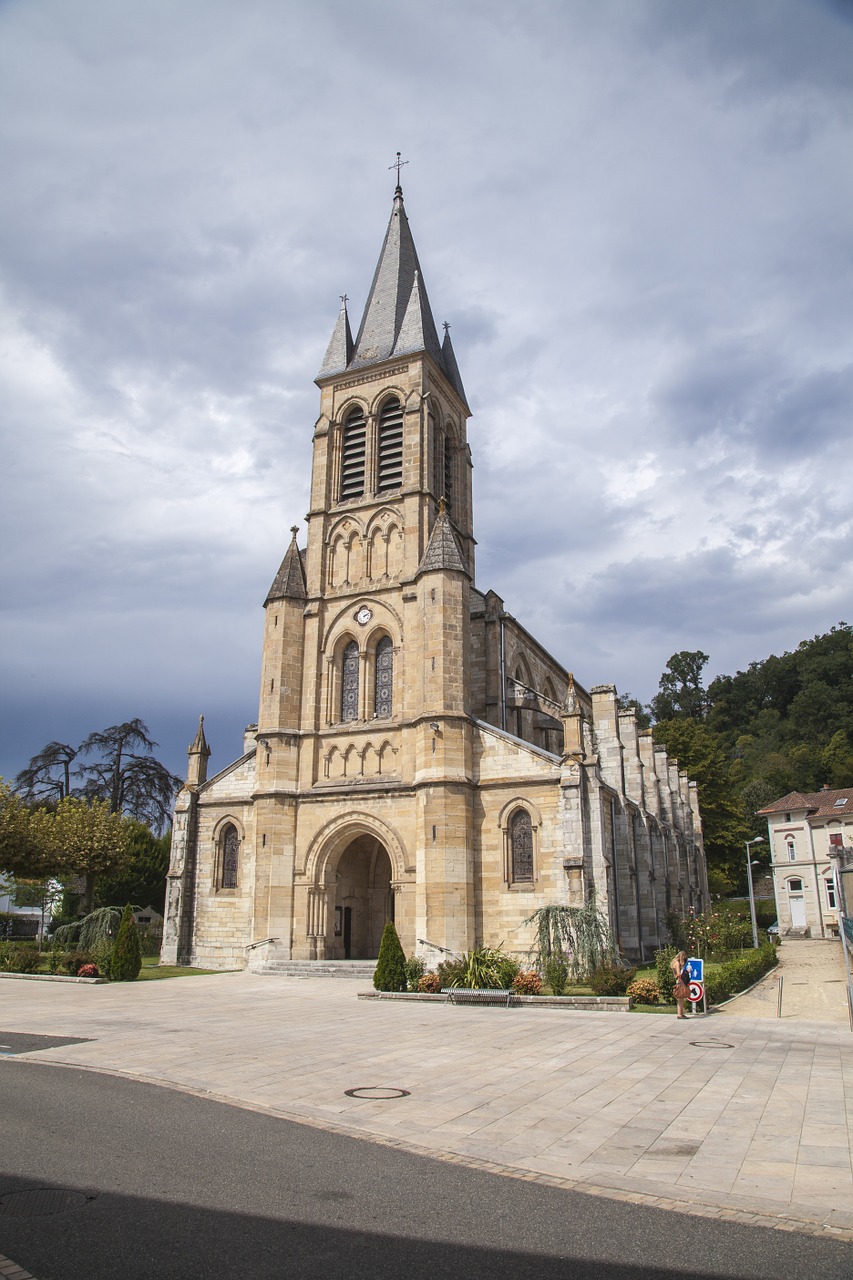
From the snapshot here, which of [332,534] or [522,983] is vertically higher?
[332,534]

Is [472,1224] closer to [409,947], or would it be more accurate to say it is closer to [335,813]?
[409,947]

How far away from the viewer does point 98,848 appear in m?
38.0

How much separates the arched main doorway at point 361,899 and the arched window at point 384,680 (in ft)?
16.4

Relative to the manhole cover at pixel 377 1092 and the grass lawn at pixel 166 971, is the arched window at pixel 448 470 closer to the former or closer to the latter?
the grass lawn at pixel 166 971

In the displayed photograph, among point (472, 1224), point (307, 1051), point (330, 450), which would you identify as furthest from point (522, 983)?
point (330, 450)

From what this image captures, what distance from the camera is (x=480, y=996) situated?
67.5 ft

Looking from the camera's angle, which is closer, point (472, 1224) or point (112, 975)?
point (472, 1224)

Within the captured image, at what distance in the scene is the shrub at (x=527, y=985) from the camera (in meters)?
21.4

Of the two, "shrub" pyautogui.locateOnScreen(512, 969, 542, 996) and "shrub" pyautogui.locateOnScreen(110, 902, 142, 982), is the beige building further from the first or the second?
"shrub" pyautogui.locateOnScreen(110, 902, 142, 982)

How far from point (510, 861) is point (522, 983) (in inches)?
287

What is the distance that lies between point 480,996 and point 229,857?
15251 mm

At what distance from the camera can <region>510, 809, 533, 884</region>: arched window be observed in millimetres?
28438

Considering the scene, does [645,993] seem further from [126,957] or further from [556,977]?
[126,957]

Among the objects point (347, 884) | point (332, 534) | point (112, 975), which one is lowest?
point (112, 975)
